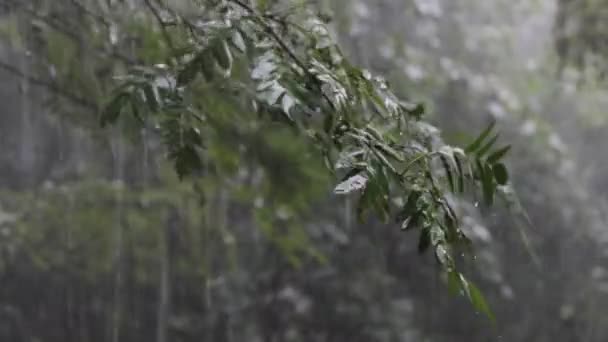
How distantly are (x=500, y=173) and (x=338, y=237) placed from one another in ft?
9.40

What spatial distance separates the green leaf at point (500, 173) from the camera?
121 cm

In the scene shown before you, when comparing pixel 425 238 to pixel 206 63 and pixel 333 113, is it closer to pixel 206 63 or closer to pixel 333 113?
pixel 333 113

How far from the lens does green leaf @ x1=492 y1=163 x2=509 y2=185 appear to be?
3.96 ft

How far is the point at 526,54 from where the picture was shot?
590 cm

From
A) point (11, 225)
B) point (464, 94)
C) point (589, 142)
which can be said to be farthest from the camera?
point (589, 142)

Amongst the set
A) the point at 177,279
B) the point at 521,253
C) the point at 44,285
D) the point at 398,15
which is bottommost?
the point at 44,285

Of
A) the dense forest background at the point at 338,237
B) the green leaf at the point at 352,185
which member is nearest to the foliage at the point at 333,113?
the green leaf at the point at 352,185

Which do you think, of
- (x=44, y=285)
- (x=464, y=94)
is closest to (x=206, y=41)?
(x=464, y=94)

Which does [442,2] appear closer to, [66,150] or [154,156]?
[154,156]

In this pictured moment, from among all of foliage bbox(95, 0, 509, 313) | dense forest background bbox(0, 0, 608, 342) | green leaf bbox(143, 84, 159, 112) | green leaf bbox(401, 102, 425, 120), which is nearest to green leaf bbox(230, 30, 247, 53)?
foliage bbox(95, 0, 509, 313)

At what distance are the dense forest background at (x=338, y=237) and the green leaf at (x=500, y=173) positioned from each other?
2.07 metres

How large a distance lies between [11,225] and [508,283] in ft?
7.65

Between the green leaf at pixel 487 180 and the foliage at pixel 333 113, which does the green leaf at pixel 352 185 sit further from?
the green leaf at pixel 487 180

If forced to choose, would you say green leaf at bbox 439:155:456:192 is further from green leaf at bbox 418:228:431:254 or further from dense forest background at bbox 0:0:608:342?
dense forest background at bbox 0:0:608:342
